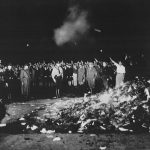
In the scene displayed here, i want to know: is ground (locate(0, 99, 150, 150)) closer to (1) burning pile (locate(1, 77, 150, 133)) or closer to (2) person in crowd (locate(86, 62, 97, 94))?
(1) burning pile (locate(1, 77, 150, 133))

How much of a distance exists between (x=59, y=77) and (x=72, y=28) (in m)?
1.28

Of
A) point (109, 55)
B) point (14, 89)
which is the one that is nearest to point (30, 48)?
point (14, 89)

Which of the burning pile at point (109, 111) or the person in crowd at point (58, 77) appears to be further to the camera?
the person in crowd at point (58, 77)

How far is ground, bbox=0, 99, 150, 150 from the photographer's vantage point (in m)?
4.55

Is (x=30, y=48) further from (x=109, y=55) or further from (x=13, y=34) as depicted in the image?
(x=109, y=55)

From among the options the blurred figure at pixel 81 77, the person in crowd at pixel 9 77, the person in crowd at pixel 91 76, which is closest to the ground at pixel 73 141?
the person in crowd at pixel 91 76

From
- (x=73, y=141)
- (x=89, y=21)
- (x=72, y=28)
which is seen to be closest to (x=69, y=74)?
(x=72, y=28)

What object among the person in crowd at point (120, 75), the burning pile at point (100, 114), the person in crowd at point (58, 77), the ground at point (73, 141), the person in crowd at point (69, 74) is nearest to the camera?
the ground at point (73, 141)

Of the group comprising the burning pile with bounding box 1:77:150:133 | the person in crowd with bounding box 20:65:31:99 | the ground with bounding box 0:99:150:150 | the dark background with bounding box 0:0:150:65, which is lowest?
the ground with bounding box 0:99:150:150

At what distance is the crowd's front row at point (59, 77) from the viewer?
592cm

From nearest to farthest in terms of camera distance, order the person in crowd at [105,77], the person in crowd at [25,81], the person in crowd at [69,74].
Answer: the person in crowd at [105,77]
the person in crowd at [25,81]
the person in crowd at [69,74]

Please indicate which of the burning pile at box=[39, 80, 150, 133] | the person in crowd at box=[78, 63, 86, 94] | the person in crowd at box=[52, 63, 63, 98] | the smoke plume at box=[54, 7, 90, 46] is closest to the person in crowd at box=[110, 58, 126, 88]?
the burning pile at box=[39, 80, 150, 133]

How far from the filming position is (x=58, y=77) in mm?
7414

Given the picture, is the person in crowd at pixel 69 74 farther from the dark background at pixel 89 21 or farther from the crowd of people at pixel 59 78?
the dark background at pixel 89 21
